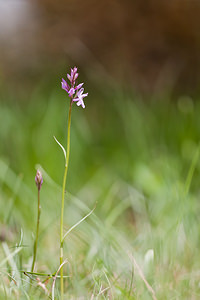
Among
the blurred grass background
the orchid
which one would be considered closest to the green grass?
the blurred grass background

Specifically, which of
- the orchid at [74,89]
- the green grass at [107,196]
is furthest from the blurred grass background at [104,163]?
the orchid at [74,89]

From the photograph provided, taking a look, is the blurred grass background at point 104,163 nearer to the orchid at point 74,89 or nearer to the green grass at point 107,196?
the green grass at point 107,196

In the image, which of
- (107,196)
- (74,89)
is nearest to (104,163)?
(107,196)

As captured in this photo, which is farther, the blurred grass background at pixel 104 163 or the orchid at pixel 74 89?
the blurred grass background at pixel 104 163

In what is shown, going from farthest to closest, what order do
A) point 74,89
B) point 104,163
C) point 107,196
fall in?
point 104,163, point 107,196, point 74,89

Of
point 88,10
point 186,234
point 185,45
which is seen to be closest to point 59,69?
point 88,10

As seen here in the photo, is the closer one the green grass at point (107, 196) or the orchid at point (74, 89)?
the orchid at point (74, 89)

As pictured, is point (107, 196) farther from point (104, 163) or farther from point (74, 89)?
point (74, 89)
